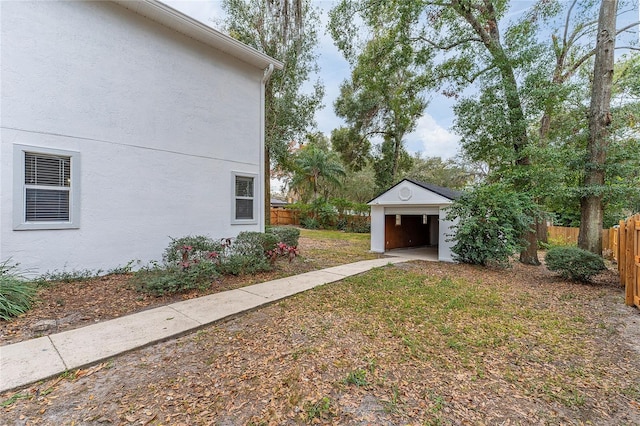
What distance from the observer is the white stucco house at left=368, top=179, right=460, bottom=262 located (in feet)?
30.3

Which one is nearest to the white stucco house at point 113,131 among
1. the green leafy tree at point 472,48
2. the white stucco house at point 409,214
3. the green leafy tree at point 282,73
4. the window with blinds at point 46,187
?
the window with blinds at point 46,187

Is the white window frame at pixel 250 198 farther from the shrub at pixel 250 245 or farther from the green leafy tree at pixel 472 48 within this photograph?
the green leafy tree at pixel 472 48

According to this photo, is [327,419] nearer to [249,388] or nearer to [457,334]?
[249,388]

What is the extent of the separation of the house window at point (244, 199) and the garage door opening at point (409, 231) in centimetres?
591

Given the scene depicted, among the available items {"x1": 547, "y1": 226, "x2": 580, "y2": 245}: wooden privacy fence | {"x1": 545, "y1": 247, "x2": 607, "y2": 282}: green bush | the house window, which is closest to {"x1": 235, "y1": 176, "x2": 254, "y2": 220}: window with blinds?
the house window

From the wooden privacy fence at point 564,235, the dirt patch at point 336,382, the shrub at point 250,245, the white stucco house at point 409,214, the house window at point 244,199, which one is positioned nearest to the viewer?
the dirt patch at point 336,382

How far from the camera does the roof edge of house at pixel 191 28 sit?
5645mm

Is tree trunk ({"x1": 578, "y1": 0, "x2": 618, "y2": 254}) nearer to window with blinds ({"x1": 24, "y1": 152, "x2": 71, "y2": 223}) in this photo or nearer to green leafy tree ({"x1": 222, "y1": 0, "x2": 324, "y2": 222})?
green leafy tree ({"x1": 222, "y1": 0, "x2": 324, "y2": 222})

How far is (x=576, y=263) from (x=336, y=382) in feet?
24.0

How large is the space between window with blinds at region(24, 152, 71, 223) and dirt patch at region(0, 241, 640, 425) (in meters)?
2.27

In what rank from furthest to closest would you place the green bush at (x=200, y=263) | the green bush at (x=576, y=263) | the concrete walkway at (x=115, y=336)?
the green bush at (x=576, y=263) → the green bush at (x=200, y=263) → the concrete walkway at (x=115, y=336)

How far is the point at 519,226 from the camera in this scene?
7906mm

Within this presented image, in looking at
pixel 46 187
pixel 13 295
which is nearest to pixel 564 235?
pixel 13 295

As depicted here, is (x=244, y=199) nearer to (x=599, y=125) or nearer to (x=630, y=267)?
(x=630, y=267)
